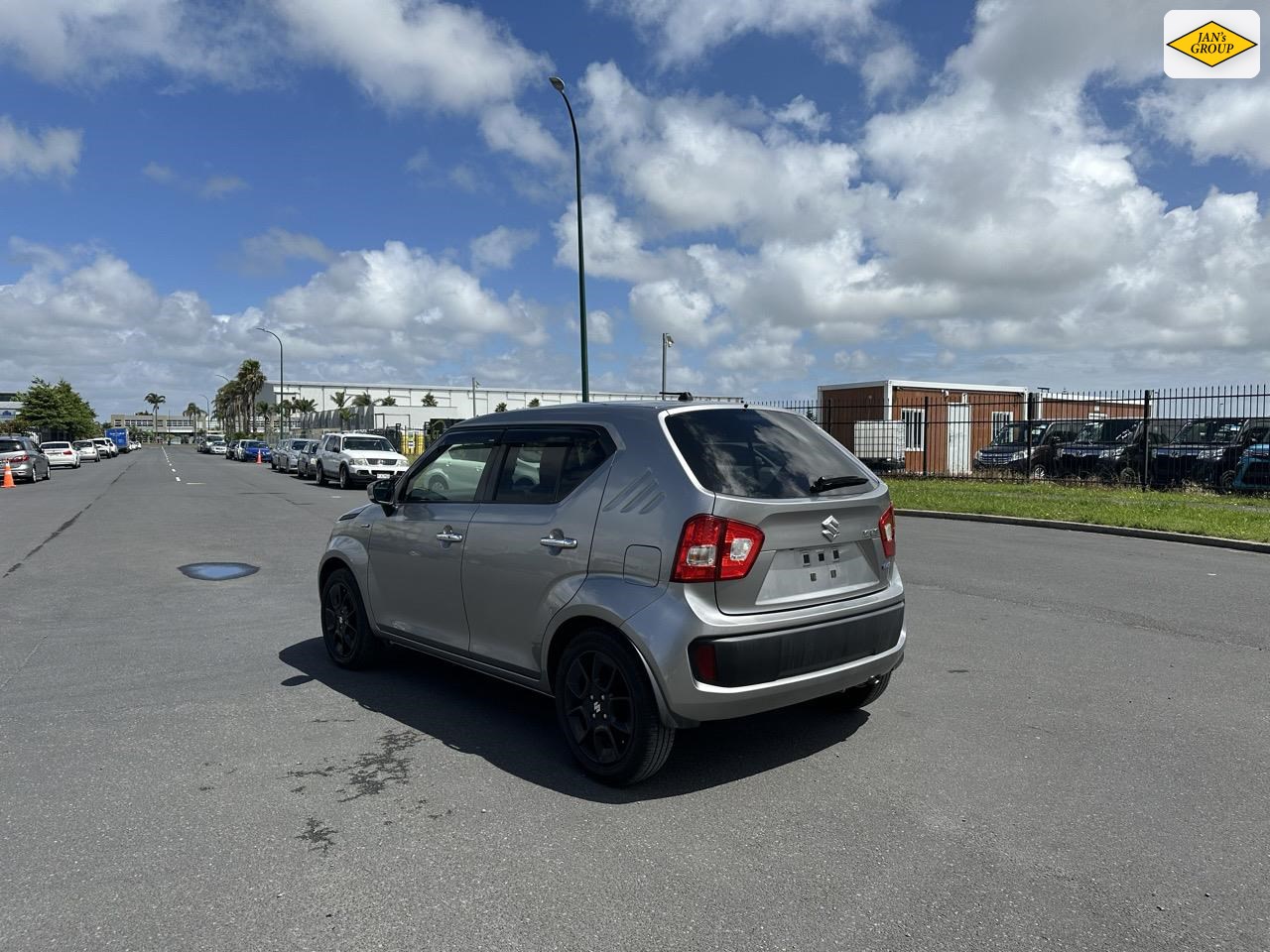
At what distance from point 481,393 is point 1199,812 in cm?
10830

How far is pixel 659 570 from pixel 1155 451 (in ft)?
65.9

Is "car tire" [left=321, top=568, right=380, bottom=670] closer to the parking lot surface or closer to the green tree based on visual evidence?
the parking lot surface

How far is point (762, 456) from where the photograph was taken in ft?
13.9

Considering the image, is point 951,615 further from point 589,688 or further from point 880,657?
point 589,688

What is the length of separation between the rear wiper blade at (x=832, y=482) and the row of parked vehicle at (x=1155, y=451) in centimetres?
1761

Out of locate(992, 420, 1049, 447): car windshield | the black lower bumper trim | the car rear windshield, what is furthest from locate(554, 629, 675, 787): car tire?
locate(992, 420, 1049, 447): car windshield

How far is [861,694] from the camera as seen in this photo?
4969 millimetres

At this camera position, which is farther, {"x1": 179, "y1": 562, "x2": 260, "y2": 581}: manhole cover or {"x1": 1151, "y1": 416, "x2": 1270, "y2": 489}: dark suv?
{"x1": 1151, "y1": 416, "x2": 1270, "y2": 489}: dark suv

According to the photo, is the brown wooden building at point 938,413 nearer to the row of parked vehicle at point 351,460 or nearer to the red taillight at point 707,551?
the row of parked vehicle at point 351,460

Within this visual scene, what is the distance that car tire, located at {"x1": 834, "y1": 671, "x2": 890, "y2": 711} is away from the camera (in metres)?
4.90

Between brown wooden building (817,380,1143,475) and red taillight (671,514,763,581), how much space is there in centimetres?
2411

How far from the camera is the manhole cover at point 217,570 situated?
991cm

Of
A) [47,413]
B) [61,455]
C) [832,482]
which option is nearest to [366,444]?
[61,455]

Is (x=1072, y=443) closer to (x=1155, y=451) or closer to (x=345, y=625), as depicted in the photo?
(x=1155, y=451)
